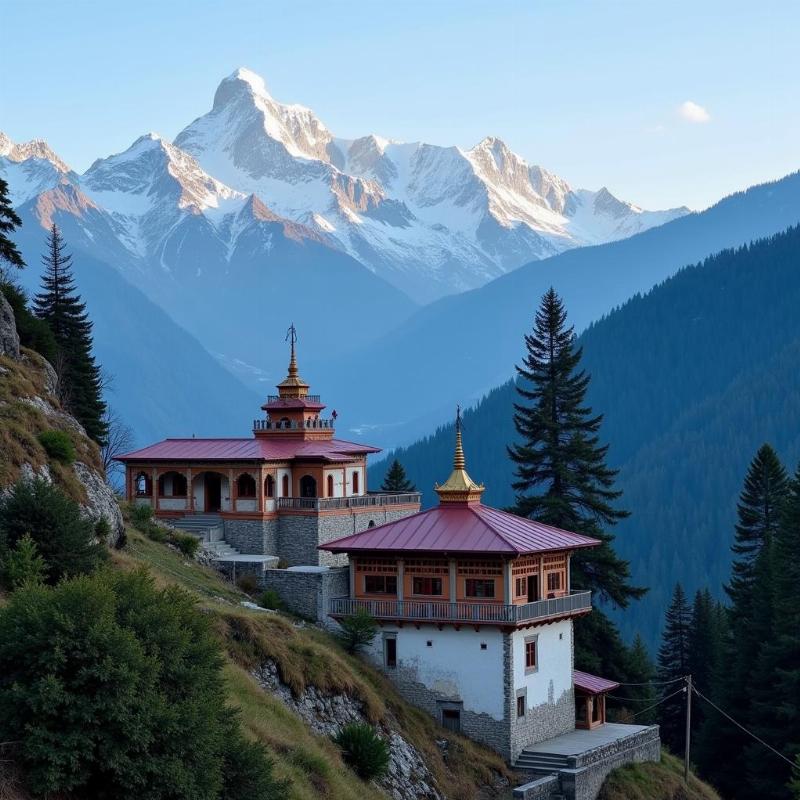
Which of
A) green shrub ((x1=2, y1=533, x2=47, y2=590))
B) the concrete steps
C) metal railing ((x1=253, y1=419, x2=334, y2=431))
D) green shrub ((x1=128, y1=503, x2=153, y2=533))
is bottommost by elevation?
green shrub ((x1=2, y1=533, x2=47, y2=590))

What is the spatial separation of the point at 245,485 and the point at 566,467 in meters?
14.4

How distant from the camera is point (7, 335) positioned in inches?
1860

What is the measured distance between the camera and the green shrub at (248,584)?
51906 mm

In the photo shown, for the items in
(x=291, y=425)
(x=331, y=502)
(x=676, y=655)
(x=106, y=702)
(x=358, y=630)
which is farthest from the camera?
(x=676, y=655)

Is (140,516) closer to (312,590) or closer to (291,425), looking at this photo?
(312,590)

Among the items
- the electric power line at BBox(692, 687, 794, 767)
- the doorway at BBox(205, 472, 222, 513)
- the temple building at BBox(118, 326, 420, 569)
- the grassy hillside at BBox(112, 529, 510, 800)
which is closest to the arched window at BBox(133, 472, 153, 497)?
the temple building at BBox(118, 326, 420, 569)

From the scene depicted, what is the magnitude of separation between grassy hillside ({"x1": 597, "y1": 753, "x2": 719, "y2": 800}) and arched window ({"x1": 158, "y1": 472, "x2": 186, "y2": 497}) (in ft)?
79.9

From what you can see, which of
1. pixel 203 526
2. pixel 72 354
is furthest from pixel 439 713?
pixel 72 354

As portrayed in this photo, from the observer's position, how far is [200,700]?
26562mm

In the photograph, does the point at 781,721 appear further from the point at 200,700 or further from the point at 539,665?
the point at 200,700

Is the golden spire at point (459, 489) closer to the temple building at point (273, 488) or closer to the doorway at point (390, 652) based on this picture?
the doorway at point (390, 652)

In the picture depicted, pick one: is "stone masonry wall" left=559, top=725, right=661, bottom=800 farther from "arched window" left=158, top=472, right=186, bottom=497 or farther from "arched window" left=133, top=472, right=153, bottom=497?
"arched window" left=133, top=472, right=153, bottom=497

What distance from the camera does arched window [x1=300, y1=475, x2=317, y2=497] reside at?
210 ft

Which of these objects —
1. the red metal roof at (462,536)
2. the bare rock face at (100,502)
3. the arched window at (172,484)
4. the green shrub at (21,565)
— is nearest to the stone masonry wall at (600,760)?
the red metal roof at (462,536)
